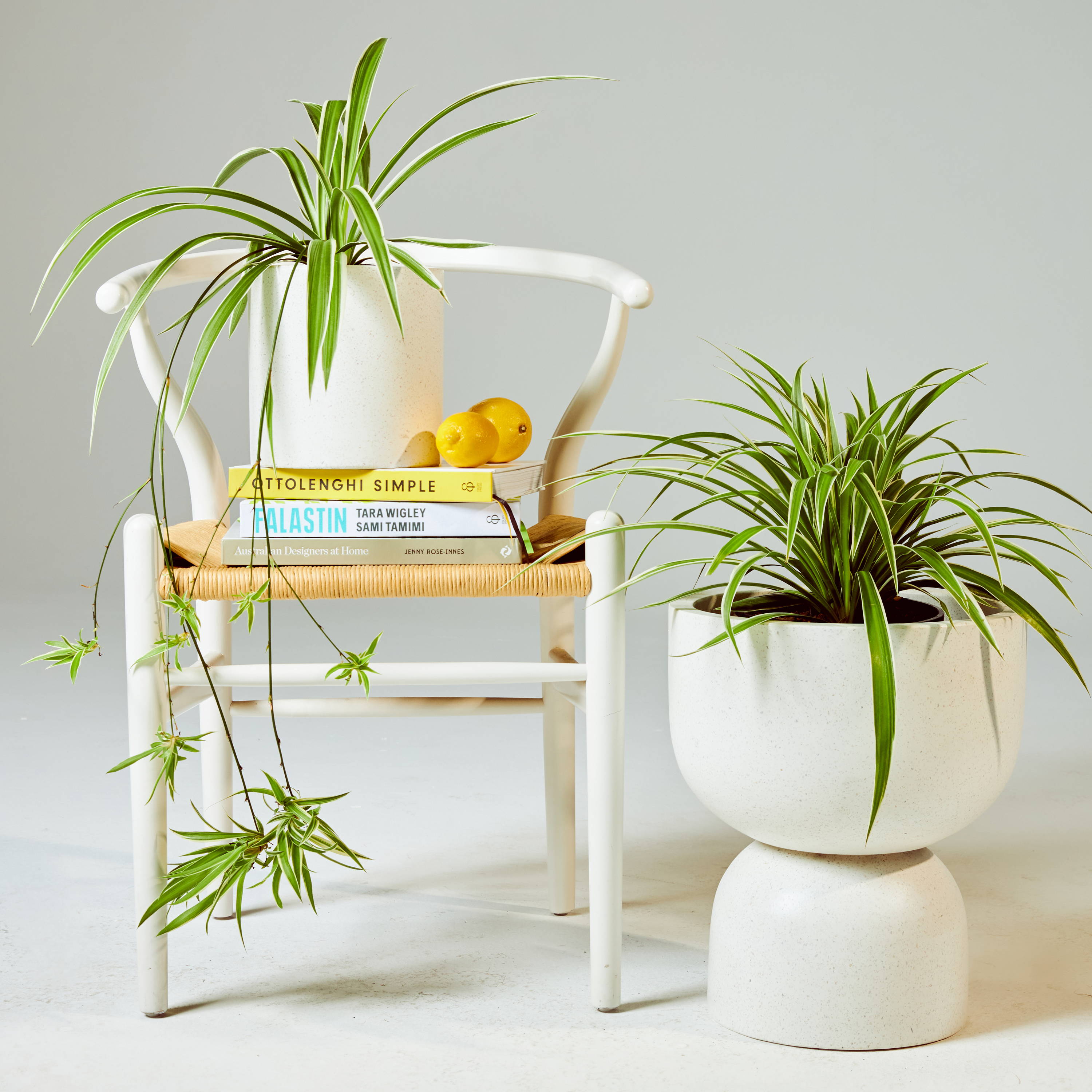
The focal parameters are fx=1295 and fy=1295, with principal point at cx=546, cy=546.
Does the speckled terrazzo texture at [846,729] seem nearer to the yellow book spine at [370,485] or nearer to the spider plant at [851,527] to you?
the spider plant at [851,527]

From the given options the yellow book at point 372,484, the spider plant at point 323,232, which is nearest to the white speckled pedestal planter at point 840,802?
the yellow book at point 372,484

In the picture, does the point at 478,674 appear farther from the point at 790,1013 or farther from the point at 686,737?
the point at 790,1013

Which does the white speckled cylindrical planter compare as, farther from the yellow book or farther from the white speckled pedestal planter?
the white speckled pedestal planter

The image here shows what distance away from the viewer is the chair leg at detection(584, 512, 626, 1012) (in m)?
1.36

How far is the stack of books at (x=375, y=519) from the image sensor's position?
1.37m

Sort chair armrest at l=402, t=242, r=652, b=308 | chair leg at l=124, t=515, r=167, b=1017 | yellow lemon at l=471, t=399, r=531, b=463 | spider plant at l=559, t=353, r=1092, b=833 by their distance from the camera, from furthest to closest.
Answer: yellow lemon at l=471, t=399, r=531, b=463
chair armrest at l=402, t=242, r=652, b=308
chair leg at l=124, t=515, r=167, b=1017
spider plant at l=559, t=353, r=1092, b=833

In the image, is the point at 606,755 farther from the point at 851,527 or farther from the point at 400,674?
the point at 851,527

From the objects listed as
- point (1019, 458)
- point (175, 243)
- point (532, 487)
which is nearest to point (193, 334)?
point (175, 243)

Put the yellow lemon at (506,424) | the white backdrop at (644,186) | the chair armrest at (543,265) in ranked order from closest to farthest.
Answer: the chair armrest at (543,265), the yellow lemon at (506,424), the white backdrop at (644,186)

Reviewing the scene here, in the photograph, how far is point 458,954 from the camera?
1571 millimetres

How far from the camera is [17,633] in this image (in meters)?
3.57

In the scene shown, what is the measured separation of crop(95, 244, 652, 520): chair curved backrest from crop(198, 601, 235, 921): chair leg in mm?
130

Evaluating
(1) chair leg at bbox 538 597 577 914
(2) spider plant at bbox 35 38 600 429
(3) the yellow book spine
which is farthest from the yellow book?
(1) chair leg at bbox 538 597 577 914

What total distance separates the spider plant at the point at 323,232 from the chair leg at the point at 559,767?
44cm
